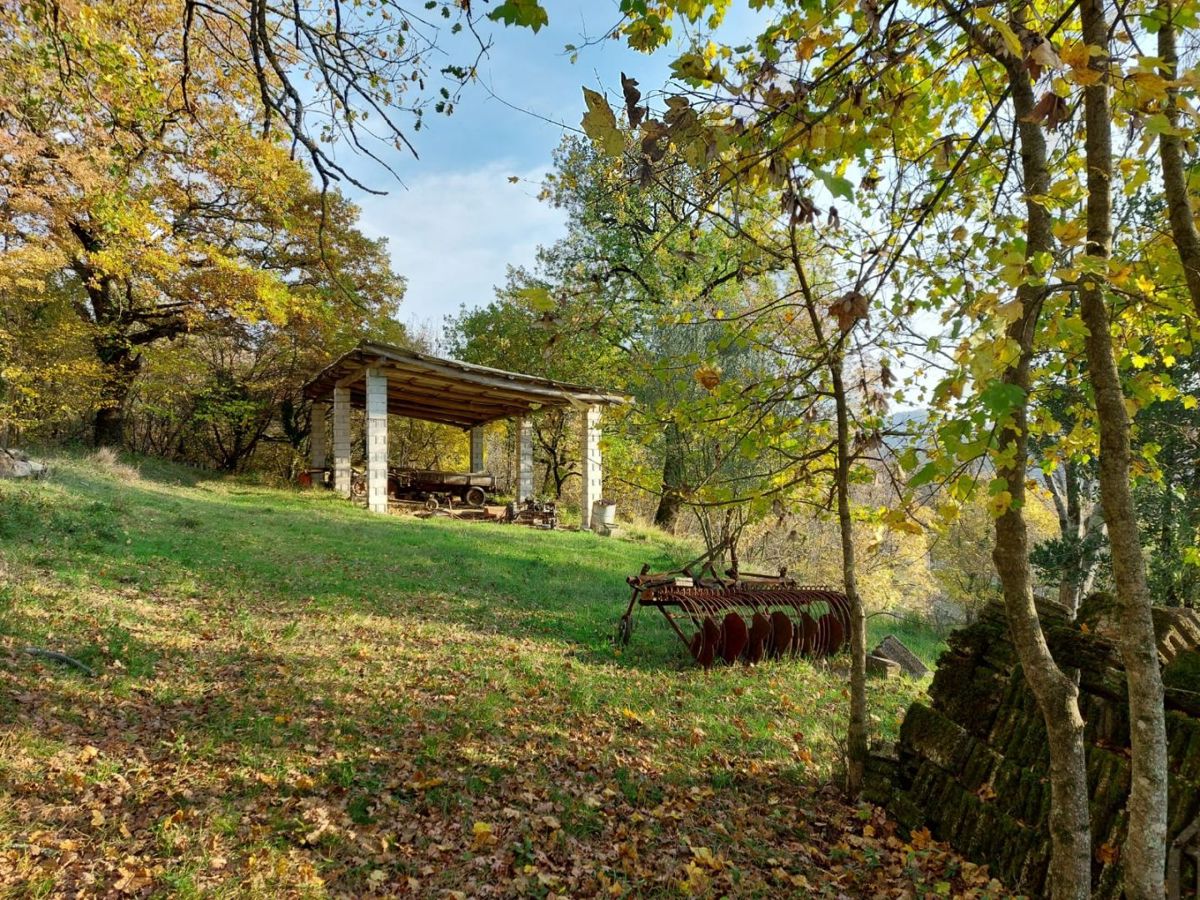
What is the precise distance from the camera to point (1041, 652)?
7.32 feet

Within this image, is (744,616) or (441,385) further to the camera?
Answer: (441,385)

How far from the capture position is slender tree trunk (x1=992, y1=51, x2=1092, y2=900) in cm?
215

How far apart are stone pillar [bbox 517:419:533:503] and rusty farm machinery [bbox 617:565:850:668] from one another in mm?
10297

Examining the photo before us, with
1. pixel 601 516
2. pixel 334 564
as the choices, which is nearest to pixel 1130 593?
pixel 334 564

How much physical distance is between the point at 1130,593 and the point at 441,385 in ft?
46.3

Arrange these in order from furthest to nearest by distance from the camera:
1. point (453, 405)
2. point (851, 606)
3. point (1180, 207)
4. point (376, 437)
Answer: point (453, 405)
point (376, 437)
point (851, 606)
point (1180, 207)

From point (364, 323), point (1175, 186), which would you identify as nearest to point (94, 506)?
point (1175, 186)

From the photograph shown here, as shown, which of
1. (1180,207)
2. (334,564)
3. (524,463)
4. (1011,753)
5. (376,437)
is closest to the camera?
(1180,207)

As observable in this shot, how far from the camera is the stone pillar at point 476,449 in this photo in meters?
21.5

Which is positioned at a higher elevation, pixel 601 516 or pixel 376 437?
pixel 376 437

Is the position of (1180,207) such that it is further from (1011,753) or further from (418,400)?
(418,400)

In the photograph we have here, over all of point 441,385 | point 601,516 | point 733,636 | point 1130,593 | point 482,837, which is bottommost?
point 482,837

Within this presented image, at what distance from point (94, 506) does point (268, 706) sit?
657 cm

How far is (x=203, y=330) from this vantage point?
17.2 m
